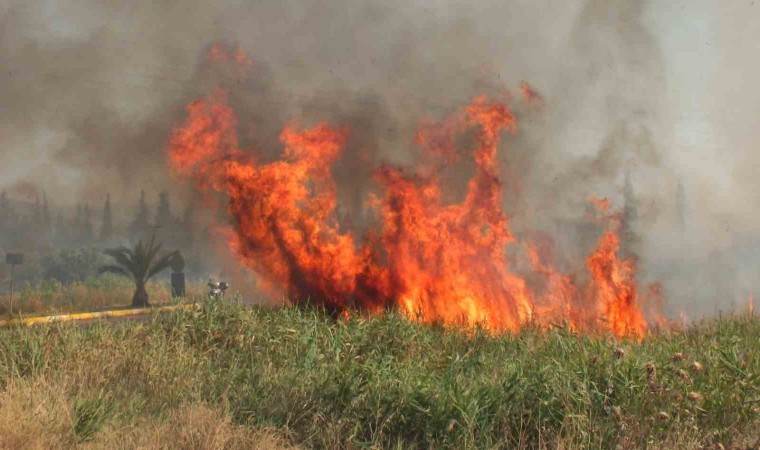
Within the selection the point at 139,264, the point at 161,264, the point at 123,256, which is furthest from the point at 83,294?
the point at 161,264

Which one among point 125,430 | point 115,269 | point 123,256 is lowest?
point 125,430

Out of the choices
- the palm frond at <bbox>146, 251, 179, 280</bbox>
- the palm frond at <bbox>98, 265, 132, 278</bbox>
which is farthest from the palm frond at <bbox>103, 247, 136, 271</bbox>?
the palm frond at <bbox>146, 251, 179, 280</bbox>

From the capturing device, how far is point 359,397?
→ 311 inches

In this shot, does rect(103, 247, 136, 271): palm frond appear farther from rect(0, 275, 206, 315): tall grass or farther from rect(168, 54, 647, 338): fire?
rect(168, 54, 647, 338): fire

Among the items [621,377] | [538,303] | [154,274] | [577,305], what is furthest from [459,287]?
[154,274]

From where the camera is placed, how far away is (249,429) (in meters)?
7.27

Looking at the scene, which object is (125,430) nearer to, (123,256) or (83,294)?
(123,256)

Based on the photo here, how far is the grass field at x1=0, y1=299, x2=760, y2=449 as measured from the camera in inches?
284

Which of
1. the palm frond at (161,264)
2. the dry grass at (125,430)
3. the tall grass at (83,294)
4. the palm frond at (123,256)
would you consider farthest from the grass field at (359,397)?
the palm frond at (123,256)

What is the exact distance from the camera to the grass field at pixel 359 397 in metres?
7.22

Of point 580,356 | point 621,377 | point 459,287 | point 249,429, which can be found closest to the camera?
point 249,429

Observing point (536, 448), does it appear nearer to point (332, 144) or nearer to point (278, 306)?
point (278, 306)

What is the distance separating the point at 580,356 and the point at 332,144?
31.5ft

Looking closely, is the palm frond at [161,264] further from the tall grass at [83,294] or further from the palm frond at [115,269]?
the tall grass at [83,294]
